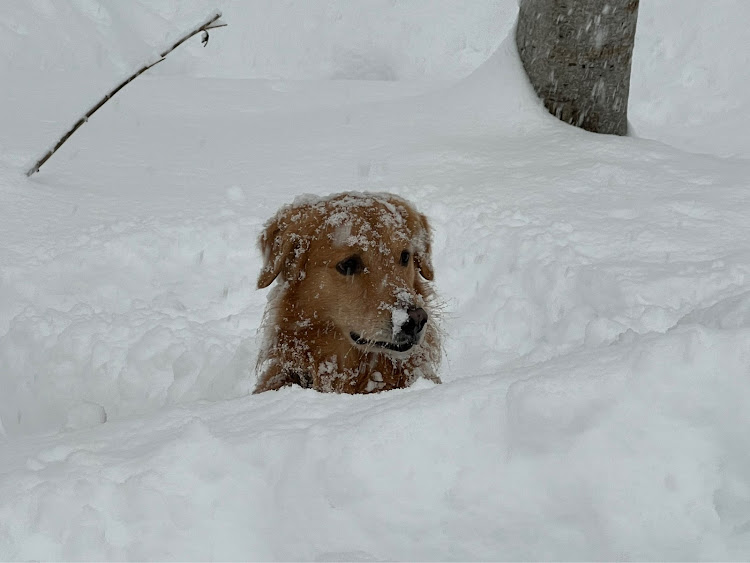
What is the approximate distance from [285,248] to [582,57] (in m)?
4.05

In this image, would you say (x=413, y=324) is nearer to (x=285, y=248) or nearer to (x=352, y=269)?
(x=352, y=269)

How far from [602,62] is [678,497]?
19.0 feet

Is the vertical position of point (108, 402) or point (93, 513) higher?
point (93, 513)

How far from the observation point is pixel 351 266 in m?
3.73

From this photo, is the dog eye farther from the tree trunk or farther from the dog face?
the tree trunk

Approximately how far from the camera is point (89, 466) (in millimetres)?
1876

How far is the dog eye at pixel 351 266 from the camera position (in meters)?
3.71

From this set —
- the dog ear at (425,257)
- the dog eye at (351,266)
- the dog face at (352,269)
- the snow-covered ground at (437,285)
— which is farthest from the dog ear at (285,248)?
the snow-covered ground at (437,285)

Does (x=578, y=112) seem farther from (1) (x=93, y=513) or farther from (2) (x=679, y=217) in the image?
(1) (x=93, y=513)

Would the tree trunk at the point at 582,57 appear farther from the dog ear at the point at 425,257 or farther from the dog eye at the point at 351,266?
the dog eye at the point at 351,266

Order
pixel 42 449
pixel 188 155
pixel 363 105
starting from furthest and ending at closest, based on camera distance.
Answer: pixel 363 105
pixel 188 155
pixel 42 449

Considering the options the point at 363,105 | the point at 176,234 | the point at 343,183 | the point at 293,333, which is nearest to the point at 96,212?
the point at 176,234

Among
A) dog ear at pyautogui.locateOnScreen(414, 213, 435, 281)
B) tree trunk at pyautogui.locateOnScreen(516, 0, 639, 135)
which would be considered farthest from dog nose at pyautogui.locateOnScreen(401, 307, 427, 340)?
tree trunk at pyautogui.locateOnScreen(516, 0, 639, 135)

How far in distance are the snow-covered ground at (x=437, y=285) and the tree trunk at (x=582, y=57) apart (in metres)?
0.26
